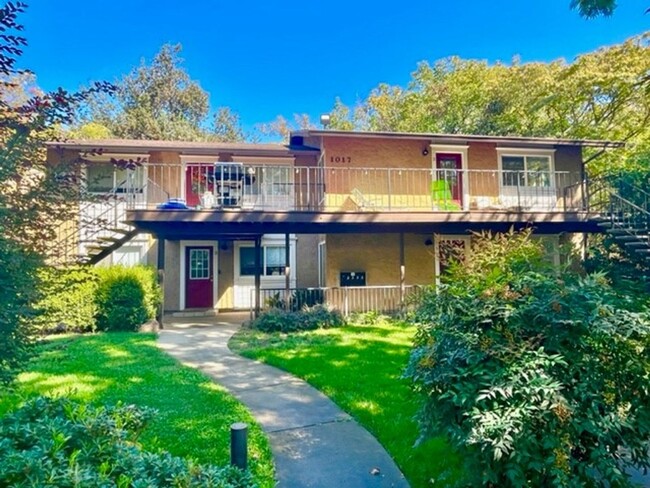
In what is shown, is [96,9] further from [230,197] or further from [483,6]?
[483,6]

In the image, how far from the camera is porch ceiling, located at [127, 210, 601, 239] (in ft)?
34.9

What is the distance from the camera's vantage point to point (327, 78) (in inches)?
1121

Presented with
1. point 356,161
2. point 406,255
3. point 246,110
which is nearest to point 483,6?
point 356,161

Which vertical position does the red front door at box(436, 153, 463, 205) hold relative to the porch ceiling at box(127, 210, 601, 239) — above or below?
above

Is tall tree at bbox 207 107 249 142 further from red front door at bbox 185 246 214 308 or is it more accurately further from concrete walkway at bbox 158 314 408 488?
concrete walkway at bbox 158 314 408 488

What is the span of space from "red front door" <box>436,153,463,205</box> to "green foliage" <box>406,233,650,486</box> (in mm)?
Answer: 11695

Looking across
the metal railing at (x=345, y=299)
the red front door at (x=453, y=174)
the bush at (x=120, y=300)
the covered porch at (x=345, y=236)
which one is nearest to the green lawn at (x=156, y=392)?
the bush at (x=120, y=300)

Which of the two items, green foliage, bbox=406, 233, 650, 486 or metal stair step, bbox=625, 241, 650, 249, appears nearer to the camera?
green foliage, bbox=406, 233, 650, 486

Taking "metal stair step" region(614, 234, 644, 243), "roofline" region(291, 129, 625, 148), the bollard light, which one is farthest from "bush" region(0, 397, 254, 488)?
"metal stair step" region(614, 234, 644, 243)

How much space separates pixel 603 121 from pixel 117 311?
22.7m

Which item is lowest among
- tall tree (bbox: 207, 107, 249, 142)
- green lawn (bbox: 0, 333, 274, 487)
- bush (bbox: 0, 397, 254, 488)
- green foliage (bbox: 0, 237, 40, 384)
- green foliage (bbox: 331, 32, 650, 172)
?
green lawn (bbox: 0, 333, 274, 487)

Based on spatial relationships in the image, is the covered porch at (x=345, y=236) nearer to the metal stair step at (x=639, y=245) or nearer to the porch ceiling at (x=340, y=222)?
the porch ceiling at (x=340, y=222)

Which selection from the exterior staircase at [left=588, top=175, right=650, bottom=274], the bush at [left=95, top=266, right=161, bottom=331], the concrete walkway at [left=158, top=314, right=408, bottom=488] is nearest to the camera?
the concrete walkway at [left=158, top=314, right=408, bottom=488]

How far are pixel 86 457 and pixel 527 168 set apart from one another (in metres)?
16.0
